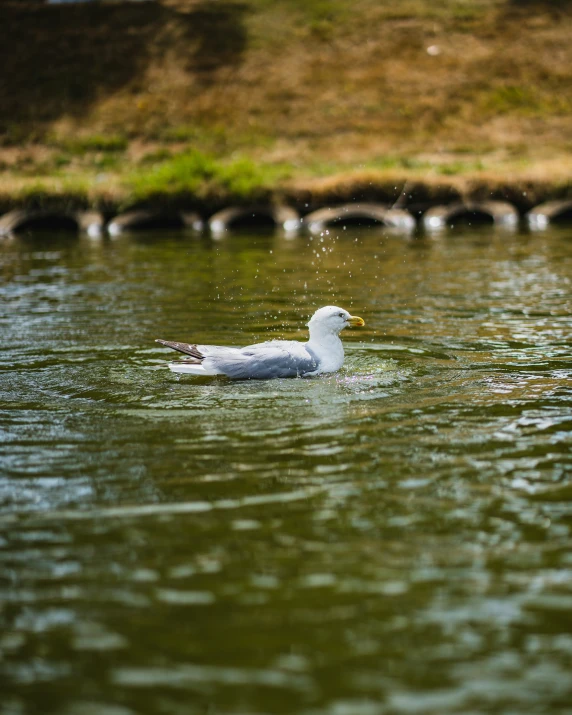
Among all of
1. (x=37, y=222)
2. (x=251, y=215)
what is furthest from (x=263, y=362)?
(x=37, y=222)

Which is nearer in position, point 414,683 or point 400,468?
point 414,683

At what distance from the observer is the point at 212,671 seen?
4.19 m

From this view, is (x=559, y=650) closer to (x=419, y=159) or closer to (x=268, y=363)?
(x=268, y=363)

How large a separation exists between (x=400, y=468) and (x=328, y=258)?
15.6m

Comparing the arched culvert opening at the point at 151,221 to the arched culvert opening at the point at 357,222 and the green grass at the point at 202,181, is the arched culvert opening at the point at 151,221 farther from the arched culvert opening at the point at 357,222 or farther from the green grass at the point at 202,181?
the arched culvert opening at the point at 357,222

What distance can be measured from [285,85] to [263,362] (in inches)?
1636

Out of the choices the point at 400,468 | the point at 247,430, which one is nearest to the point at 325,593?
the point at 400,468

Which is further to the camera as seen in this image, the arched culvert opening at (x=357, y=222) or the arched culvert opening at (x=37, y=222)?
the arched culvert opening at (x=37, y=222)

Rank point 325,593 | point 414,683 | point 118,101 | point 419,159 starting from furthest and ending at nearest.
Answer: point 118,101, point 419,159, point 325,593, point 414,683

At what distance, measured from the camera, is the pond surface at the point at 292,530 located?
4133 millimetres

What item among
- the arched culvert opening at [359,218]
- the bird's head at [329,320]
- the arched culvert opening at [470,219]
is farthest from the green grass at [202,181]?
A: the bird's head at [329,320]

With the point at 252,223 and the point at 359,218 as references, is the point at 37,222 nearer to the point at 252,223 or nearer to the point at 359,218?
the point at 252,223

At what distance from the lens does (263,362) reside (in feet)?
30.8

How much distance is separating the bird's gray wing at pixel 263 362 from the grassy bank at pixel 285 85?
25770 millimetres
